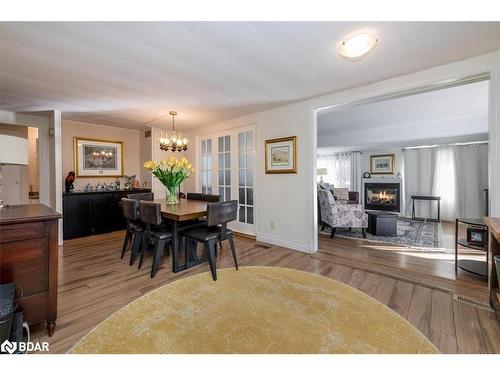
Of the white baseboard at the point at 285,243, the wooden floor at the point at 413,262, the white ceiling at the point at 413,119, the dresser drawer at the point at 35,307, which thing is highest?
the white ceiling at the point at 413,119

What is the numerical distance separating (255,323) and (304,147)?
2452 mm

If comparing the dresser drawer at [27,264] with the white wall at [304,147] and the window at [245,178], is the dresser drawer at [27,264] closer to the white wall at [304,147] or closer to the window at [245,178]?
the white wall at [304,147]

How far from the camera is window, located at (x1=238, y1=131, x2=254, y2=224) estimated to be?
4.06 metres

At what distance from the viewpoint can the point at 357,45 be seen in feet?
5.57

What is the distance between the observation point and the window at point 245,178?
406 cm

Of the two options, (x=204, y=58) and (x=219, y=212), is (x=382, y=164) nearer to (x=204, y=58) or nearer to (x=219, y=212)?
(x=219, y=212)

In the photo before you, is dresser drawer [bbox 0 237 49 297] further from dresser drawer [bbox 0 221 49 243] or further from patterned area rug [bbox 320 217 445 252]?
patterned area rug [bbox 320 217 445 252]

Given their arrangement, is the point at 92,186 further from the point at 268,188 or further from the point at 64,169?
the point at 268,188

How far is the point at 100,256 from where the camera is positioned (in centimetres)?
295

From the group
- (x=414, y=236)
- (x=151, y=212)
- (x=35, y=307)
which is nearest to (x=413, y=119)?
(x=414, y=236)

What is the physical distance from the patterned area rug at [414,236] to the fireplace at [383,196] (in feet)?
3.64

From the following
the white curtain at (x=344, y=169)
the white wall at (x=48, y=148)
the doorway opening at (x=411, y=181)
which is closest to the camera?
the doorway opening at (x=411, y=181)

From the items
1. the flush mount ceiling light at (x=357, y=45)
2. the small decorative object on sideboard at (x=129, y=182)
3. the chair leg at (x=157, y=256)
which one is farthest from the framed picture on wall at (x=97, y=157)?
the flush mount ceiling light at (x=357, y=45)

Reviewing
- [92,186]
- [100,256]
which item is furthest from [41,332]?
[92,186]
